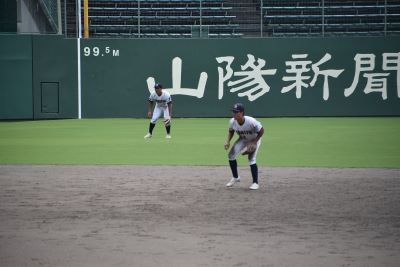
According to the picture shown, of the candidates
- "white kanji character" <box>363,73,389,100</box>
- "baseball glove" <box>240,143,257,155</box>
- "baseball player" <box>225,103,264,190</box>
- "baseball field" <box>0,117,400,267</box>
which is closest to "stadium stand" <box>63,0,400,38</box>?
"white kanji character" <box>363,73,389,100</box>

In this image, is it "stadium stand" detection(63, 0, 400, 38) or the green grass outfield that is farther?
"stadium stand" detection(63, 0, 400, 38)

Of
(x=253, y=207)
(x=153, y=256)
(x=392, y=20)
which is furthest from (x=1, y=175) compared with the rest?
(x=392, y=20)

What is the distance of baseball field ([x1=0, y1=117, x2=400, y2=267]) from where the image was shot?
22.8 ft

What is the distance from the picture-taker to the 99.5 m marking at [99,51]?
30.3 m

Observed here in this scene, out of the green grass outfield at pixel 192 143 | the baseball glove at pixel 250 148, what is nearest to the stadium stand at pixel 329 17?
the green grass outfield at pixel 192 143

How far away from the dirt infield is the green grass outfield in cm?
206

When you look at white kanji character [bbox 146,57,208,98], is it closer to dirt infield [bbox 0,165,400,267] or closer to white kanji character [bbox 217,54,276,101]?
white kanji character [bbox 217,54,276,101]

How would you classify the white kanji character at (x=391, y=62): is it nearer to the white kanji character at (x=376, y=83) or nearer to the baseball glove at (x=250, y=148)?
the white kanji character at (x=376, y=83)

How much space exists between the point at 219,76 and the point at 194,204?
21.1 meters

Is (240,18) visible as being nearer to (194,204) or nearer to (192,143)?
(192,143)

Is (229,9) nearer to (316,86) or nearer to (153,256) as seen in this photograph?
(316,86)

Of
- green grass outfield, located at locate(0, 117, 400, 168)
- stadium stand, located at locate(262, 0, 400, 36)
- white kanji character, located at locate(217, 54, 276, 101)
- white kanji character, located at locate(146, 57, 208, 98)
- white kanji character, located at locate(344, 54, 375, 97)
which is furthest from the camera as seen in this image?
stadium stand, located at locate(262, 0, 400, 36)

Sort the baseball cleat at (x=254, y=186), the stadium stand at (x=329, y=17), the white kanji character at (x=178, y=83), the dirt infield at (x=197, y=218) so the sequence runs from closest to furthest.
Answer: the dirt infield at (x=197, y=218) → the baseball cleat at (x=254, y=186) → the white kanji character at (x=178, y=83) → the stadium stand at (x=329, y=17)

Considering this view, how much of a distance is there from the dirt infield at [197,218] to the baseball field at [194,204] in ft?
0.06
